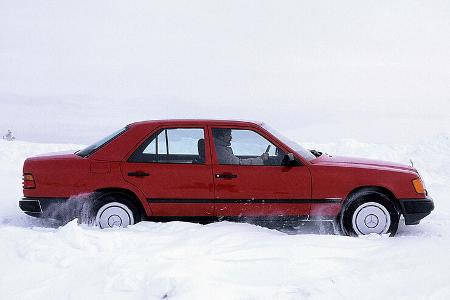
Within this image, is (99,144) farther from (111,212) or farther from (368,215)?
(368,215)

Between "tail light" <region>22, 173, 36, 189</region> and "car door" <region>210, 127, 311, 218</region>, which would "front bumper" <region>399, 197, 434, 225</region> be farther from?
"tail light" <region>22, 173, 36, 189</region>

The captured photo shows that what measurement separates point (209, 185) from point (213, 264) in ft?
5.61

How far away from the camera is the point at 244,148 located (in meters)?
6.20

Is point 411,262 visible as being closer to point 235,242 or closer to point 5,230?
point 235,242

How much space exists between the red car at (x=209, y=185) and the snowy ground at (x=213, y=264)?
34cm

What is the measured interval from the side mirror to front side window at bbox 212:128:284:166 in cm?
10

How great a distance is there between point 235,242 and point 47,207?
254 centimetres

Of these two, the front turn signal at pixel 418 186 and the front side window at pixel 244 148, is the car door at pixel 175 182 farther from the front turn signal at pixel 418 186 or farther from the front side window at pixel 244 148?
the front turn signal at pixel 418 186

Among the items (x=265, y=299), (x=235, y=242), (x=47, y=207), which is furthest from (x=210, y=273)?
(x=47, y=207)

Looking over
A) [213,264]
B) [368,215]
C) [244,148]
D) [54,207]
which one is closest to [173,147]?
[244,148]

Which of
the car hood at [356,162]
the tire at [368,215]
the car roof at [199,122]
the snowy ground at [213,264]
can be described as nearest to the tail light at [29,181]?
the snowy ground at [213,264]

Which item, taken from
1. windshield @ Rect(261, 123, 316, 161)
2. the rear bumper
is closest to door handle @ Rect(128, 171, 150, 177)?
the rear bumper

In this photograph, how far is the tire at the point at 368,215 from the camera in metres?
5.84

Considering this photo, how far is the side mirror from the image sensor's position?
5.72 metres
